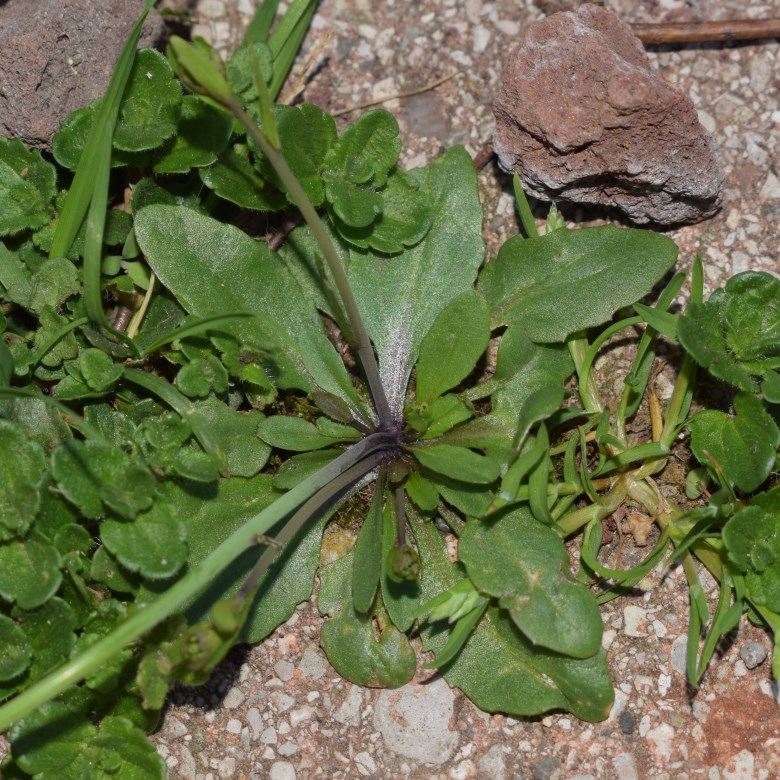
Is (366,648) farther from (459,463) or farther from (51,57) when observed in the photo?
(51,57)

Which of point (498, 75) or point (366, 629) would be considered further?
point (498, 75)

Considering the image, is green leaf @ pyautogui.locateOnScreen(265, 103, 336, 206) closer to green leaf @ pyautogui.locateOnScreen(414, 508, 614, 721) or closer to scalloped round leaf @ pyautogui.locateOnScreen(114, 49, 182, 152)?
scalloped round leaf @ pyautogui.locateOnScreen(114, 49, 182, 152)

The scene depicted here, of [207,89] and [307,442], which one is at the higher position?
[207,89]

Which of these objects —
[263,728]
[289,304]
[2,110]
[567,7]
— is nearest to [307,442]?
[289,304]

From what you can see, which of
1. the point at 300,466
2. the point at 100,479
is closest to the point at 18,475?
the point at 100,479

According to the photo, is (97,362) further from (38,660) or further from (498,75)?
(498,75)

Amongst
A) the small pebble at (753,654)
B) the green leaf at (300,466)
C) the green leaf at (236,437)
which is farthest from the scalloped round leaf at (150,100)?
the small pebble at (753,654)

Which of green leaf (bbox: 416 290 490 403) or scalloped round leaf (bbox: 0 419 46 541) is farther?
green leaf (bbox: 416 290 490 403)

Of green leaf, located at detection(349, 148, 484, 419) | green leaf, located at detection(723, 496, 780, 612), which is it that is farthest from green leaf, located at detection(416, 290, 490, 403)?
green leaf, located at detection(723, 496, 780, 612)
